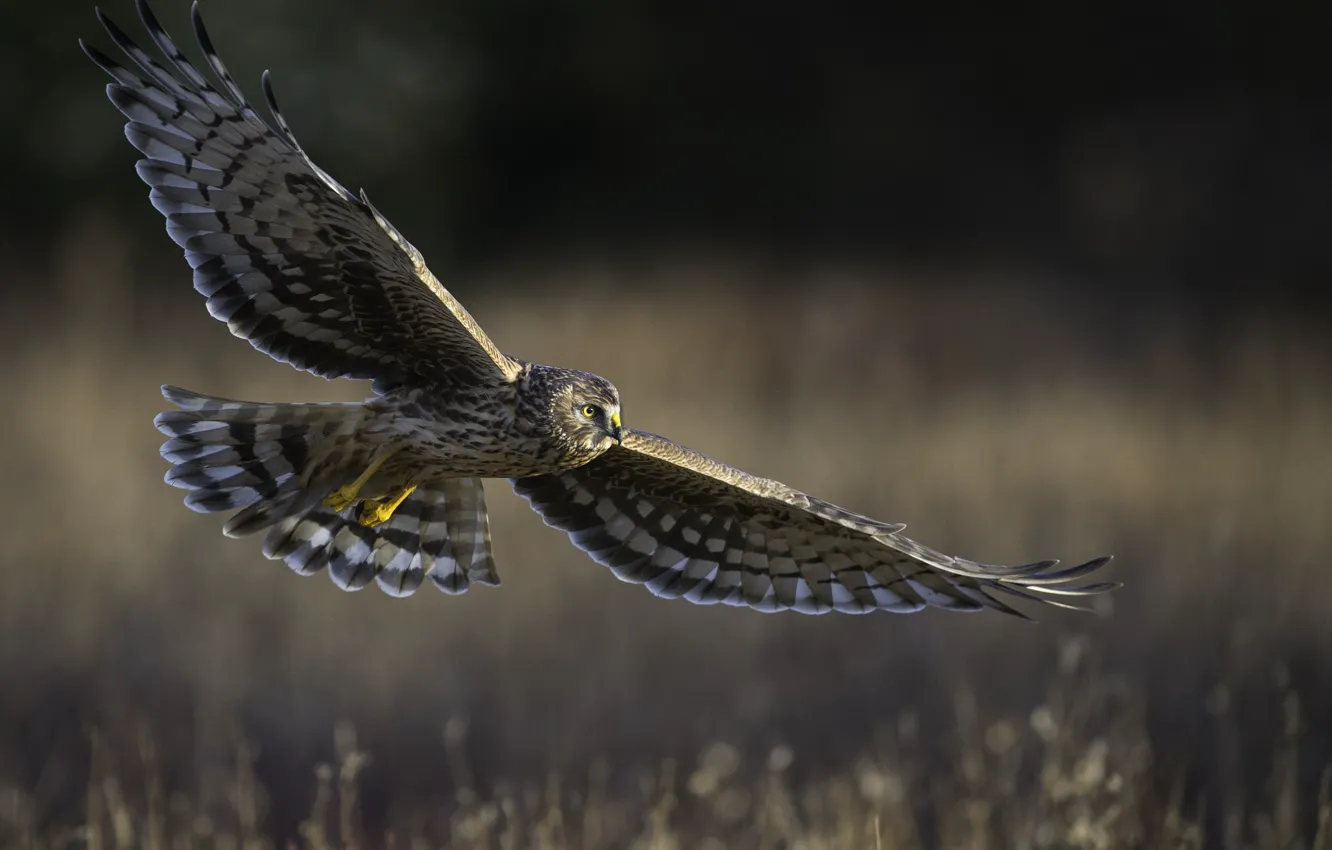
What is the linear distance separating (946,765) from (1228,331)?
23.7 ft

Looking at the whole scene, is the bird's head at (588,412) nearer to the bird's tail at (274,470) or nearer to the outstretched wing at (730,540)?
the outstretched wing at (730,540)

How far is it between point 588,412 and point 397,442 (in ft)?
1.94

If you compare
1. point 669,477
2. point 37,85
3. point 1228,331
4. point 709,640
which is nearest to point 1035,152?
point 1228,331

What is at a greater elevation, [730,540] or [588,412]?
[588,412]

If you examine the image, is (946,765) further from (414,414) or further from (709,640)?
(414,414)

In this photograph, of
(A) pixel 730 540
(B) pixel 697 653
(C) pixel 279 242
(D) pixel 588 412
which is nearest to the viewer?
(C) pixel 279 242

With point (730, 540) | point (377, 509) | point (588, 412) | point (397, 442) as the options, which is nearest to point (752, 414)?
point (730, 540)

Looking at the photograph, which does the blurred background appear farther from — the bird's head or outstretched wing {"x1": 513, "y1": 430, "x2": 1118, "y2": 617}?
the bird's head

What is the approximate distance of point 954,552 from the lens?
812cm

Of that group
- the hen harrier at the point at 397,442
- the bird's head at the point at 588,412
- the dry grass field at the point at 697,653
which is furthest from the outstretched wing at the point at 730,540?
the dry grass field at the point at 697,653

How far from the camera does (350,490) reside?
4.70m

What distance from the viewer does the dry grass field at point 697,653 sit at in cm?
522

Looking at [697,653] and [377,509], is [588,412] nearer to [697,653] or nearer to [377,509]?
[377,509]

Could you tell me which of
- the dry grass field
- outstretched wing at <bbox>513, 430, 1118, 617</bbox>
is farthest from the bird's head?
the dry grass field
